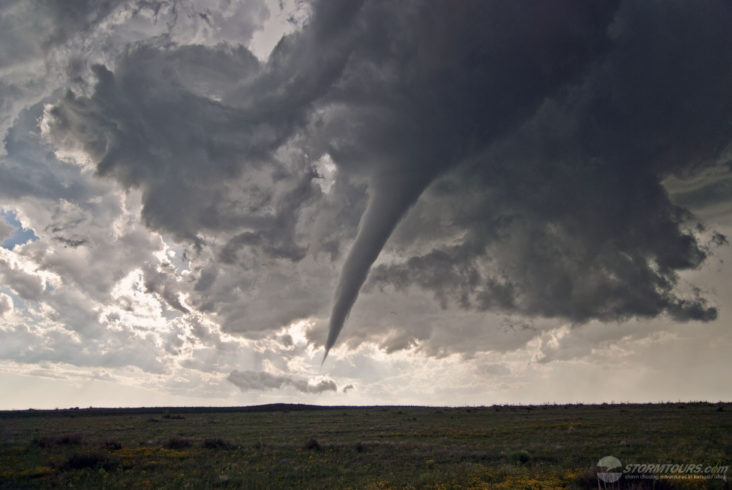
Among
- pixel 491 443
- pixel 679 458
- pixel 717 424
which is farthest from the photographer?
pixel 717 424

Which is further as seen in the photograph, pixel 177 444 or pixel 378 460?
pixel 177 444

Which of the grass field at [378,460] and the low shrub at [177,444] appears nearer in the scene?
the grass field at [378,460]

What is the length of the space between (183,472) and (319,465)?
7.07 m

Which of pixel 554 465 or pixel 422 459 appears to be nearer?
pixel 554 465

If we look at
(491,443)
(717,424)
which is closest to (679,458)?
(491,443)

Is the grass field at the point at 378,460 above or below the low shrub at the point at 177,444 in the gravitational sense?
above

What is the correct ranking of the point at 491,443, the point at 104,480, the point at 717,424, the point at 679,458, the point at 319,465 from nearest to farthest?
the point at 104,480 → the point at 679,458 → the point at 319,465 → the point at 491,443 → the point at 717,424

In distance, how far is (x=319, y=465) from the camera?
76.3ft

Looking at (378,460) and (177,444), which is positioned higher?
(378,460)

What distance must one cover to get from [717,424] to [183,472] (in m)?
42.2

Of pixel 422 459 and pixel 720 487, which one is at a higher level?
pixel 720 487

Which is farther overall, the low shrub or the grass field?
the low shrub

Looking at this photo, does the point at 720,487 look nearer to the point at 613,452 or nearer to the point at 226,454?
the point at 613,452

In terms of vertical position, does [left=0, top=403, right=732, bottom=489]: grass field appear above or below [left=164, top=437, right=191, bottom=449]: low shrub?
above
